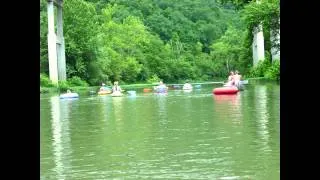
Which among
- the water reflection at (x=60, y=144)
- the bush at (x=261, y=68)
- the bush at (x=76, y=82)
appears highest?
the bush at (x=261, y=68)

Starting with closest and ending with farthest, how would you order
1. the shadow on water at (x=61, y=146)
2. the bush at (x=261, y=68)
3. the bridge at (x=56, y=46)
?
the shadow on water at (x=61, y=146) < the bush at (x=261, y=68) < the bridge at (x=56, y=46)

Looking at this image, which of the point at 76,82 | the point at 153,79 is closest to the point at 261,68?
the point at 76,82

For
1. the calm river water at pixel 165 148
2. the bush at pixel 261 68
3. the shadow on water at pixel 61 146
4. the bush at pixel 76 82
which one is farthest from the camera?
the bush at pixel 76 82

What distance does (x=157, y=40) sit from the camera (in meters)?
92.3

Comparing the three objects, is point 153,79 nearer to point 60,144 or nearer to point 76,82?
point 76,82

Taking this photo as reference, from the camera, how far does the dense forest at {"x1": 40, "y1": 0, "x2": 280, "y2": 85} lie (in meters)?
60.6

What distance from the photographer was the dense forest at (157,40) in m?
60.6

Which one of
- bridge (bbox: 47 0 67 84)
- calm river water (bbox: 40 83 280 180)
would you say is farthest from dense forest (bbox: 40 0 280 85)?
calm river water (bbox: 40 83 280 180)

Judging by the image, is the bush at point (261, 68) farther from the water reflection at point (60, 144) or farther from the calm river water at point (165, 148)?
the water reflection at point (60, 144)

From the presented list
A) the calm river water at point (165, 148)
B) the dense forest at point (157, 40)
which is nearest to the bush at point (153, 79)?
the dense forest at point (157, 40)

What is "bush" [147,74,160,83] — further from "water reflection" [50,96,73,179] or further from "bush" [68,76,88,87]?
"water reflection" [50,96,73,179]

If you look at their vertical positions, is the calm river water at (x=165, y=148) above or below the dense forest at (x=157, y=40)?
below

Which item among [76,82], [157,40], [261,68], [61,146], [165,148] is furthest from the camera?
[157,40]
